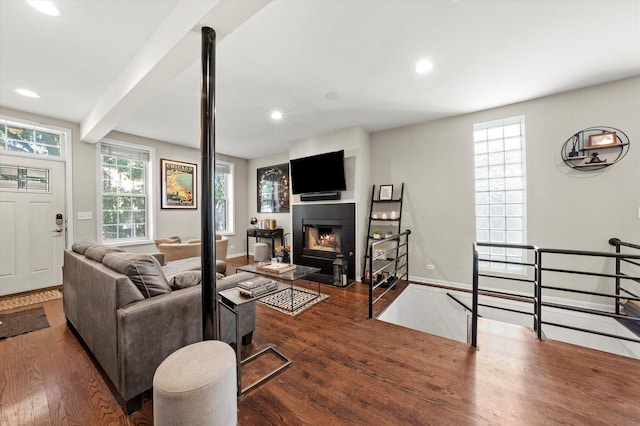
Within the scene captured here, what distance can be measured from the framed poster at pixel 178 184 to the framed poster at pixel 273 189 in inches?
61.2

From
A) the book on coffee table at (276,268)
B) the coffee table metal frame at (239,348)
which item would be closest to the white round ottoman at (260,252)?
the book on coffee table at (276,268)

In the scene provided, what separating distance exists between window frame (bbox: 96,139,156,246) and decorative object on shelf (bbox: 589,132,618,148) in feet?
22.1

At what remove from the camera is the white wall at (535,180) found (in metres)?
2.69

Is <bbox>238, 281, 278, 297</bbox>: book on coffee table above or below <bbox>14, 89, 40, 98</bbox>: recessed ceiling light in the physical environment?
below

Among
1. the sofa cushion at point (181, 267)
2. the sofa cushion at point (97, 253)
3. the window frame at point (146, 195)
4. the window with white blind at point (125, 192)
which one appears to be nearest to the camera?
the sofa cushion at point (97, 253)

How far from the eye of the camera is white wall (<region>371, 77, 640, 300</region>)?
8.82ft

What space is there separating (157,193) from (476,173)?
5.73 metres

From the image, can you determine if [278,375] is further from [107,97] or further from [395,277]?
[107,97]

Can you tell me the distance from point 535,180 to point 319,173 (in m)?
3.13

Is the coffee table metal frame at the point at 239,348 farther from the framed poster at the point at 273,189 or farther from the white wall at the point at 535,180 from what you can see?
the framed poster at the point at 273,189

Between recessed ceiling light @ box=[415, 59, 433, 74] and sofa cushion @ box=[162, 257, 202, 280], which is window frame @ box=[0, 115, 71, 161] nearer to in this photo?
sofa cushion @ box=[162, 257, 202, 280]

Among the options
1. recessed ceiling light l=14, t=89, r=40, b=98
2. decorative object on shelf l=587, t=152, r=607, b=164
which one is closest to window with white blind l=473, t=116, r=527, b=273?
decorative object on shelf l=587, t=152, r=607, b=164

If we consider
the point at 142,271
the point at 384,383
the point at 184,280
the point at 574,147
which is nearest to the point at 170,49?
the point at 142,271

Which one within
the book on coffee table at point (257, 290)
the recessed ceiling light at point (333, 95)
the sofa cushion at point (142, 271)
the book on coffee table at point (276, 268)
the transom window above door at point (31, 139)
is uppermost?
the recessed ceiling light at point (333, 95)
